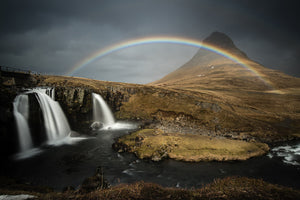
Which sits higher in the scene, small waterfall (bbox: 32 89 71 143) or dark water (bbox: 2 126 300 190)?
small waterfall (bbox: 32 89 71 143)

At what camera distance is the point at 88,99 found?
34875mm

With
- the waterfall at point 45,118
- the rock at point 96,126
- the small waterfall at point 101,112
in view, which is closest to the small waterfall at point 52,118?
the waterfall at point 45,118

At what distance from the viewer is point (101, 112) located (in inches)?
1495

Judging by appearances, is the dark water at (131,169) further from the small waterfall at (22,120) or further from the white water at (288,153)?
the small waterfall at (22,120)

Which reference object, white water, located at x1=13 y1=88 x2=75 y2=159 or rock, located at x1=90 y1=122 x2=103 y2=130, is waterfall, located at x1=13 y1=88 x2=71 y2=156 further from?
rock, located at x1=90 y1=122 x2=103 y2=130

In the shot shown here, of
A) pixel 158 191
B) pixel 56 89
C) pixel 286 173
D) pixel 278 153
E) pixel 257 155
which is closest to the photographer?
pixel 158 191

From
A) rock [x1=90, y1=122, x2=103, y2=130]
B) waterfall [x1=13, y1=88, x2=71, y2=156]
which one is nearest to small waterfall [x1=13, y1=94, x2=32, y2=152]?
waterfall [x1=13, y1=88, x2=71, y2=156]

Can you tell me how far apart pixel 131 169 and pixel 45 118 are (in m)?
19.0

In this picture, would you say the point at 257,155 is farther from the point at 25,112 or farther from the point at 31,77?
the point at 31,77

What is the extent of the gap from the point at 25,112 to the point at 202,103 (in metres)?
41.1

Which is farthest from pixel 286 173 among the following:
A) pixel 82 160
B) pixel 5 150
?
pixel 5 150

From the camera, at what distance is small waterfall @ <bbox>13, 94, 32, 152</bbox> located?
1996 cm

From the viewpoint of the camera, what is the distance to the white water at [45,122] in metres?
20.1

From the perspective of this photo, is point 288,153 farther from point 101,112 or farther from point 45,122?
point 45,122
